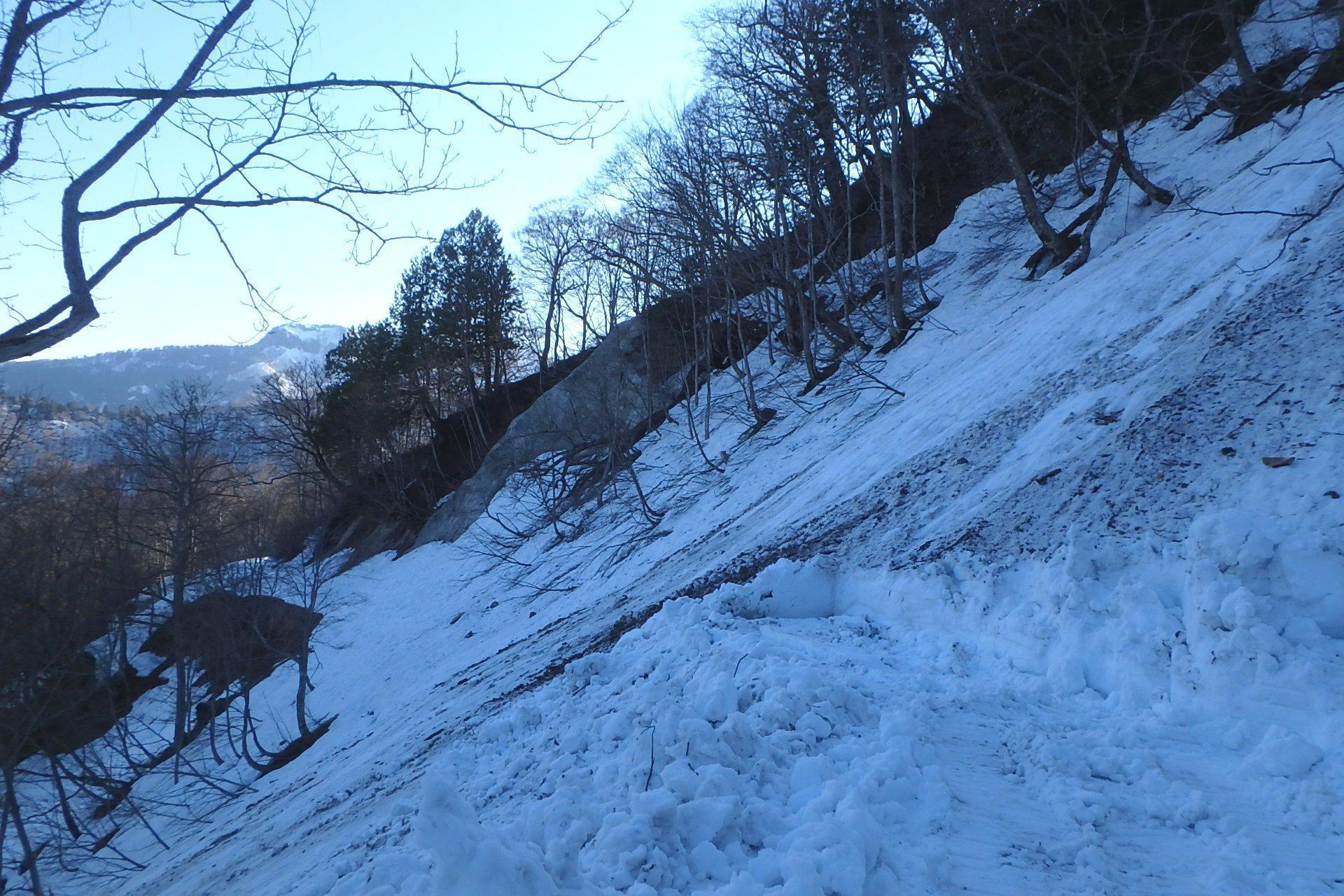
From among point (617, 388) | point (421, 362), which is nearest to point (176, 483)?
point (617, 388)

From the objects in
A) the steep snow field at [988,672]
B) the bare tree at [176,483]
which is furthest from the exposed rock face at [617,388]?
the steep snow field at [988,672]

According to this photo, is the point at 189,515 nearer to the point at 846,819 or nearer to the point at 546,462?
the point at 546,462

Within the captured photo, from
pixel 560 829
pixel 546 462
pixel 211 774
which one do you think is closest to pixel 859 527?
pixel 560 829

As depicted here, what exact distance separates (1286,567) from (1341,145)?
7244mm

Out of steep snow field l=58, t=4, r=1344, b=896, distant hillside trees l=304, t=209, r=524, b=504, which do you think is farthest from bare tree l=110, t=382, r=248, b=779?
distant hillside trees l=304, t=209, r=524, b=504

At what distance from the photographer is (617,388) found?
25.4 m

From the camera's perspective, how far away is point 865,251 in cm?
2316

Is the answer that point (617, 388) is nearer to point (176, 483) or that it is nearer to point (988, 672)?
point (176, 483)

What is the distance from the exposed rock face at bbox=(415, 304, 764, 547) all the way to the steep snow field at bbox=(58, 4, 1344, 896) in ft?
41.2

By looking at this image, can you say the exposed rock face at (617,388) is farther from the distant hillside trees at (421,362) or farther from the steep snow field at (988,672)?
the steep snow field at (988,672)

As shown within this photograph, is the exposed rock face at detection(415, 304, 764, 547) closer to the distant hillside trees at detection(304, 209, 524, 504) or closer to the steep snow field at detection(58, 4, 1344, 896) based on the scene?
the distant hillside trees at detection(304, 209, 524, 504)

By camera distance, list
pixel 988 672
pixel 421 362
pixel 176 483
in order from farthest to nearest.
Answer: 1. pixel 421 362
2. pixel 176 483
3. pixel 988 672

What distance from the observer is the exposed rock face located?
2330 centimetres

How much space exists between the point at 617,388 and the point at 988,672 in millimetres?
21277
